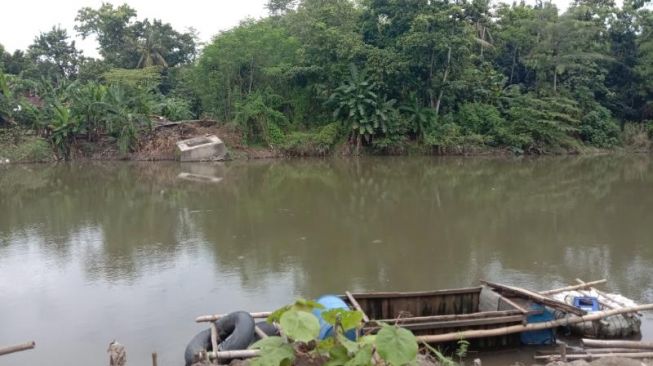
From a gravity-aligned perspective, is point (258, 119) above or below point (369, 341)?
above

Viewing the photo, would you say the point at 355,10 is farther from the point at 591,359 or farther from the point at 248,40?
the point at 591,359

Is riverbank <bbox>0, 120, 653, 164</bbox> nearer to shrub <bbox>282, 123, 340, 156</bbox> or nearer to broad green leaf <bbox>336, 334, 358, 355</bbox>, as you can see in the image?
shrub <bbox>282, 123, 340, 156</bbox>

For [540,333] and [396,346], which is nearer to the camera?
[396,346]

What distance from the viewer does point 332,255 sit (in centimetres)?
1075

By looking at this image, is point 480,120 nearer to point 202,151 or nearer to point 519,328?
point 202,151

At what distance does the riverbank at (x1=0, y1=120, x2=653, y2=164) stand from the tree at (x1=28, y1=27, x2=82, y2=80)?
12.4 metres

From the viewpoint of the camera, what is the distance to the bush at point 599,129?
29706 millimetres

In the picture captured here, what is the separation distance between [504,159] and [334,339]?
24246 millimetres

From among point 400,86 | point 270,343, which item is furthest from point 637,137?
point 270,343

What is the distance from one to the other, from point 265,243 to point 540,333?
20.4 feet

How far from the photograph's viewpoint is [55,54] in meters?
38.8

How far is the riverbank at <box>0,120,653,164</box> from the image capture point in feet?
88.0

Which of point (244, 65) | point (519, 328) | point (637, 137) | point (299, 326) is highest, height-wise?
point (244, 65)

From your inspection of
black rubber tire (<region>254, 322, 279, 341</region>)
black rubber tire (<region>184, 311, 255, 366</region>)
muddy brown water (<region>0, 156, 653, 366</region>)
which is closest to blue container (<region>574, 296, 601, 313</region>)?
muddy brown water (<region>0, 156, 653, 366</region>)
